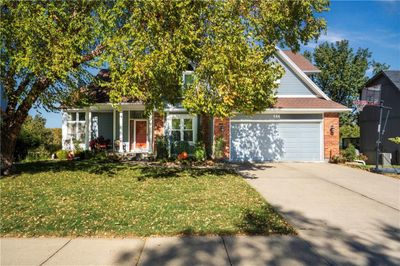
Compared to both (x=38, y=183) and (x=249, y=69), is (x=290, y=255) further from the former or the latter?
(x=38, y=183)

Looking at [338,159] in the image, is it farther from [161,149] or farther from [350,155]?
[161,149]

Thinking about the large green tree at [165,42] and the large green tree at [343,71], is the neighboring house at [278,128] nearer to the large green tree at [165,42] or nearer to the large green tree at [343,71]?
the large green tree at [165,42]

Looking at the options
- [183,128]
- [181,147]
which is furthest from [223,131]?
[181,147]

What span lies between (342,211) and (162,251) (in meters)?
4.60

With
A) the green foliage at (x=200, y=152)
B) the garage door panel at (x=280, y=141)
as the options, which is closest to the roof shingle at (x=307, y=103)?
the garage door panel at (x=280, y=141)

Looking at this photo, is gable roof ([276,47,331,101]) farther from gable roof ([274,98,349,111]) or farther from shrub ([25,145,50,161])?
shrub ([25,145,50,161])

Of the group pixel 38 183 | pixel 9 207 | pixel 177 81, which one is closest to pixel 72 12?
pixel 177 81

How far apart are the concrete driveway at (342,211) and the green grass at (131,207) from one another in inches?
24.2

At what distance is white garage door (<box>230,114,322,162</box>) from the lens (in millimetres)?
18734

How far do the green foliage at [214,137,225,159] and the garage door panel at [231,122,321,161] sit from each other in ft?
2.76

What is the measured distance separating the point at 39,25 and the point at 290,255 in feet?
28.8

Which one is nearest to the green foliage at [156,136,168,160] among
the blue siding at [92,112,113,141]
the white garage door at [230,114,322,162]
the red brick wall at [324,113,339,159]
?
the white garage door at [230,114,322,162]

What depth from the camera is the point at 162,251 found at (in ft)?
16.4

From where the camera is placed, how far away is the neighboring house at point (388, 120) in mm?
22547
